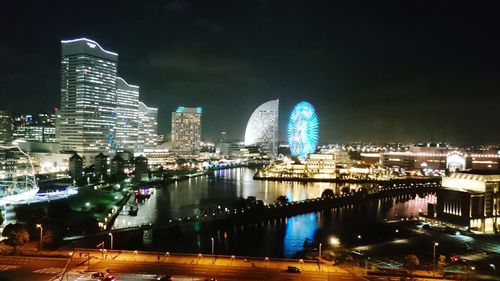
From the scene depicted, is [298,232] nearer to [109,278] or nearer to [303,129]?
[109,278]

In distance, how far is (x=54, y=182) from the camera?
27.5 metres

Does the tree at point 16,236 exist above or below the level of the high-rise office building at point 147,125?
below

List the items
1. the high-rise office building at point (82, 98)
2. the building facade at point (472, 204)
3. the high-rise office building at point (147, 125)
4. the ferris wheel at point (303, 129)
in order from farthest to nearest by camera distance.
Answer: the high-rise office building at point (147, 125), the high-rise office building at point (82, 98), the ferris wheel at point (303, 129), the building facade at point (472, 204)

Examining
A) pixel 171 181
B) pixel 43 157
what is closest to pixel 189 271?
pixel 171 181

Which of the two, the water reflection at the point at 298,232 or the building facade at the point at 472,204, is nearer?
the water reflection at the point at 298,232

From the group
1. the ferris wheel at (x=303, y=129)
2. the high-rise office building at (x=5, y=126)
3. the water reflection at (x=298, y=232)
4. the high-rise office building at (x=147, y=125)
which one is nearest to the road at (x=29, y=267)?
the water reflection at (x=298, y=232)

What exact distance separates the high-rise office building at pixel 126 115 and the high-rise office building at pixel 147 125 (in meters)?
3.00

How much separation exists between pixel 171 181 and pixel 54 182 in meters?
8.99

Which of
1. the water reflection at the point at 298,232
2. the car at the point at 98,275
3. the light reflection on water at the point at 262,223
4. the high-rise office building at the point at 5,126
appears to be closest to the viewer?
the car at the point at 98,275

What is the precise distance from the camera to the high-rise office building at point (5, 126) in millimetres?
39713

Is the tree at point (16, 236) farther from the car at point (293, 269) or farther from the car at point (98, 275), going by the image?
the car at point (293, 269)

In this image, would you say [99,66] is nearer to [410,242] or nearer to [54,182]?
[54,182]

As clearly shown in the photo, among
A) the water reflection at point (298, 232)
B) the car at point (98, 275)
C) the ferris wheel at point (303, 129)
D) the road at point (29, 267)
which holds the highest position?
the ferris wheel at point (303, 129)

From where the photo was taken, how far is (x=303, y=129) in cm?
3469
